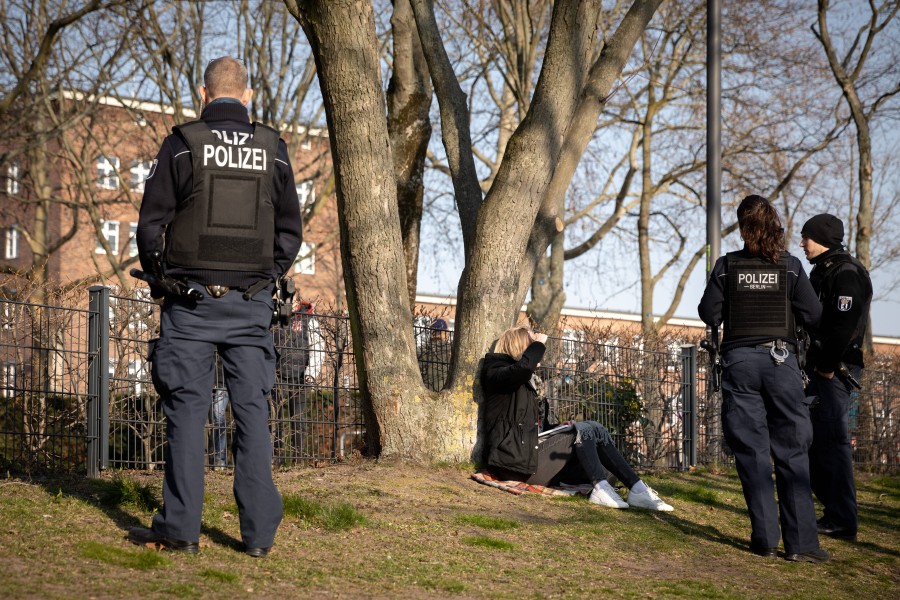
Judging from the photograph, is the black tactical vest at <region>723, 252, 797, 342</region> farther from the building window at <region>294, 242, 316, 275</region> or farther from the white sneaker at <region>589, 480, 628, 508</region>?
the building window at <region>294, 242, 316, 275</region>

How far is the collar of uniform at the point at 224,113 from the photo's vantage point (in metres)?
4.93

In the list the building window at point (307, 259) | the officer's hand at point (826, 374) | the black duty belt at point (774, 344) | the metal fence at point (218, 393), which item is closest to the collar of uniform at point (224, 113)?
the metal fence at point (218, 393)

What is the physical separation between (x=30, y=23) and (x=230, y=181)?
16.6 meters

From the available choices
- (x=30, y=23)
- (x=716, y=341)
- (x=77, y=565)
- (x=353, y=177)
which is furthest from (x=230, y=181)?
(x=30, y=23)

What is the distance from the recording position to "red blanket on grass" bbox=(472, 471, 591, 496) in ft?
24.7

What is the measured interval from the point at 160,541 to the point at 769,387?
3727 mm

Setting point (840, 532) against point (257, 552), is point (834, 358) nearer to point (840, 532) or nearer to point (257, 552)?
point (840, 532)

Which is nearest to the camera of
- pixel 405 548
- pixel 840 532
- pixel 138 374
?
pixel 405 548

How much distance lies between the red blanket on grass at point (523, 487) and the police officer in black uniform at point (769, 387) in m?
1.74

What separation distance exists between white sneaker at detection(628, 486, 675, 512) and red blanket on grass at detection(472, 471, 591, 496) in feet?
1.12

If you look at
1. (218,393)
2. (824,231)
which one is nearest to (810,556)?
(824,231)

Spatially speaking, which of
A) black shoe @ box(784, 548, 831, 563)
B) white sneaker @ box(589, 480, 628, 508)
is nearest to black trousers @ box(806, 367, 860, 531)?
black shoe @ box(784, 548, 831, 563)

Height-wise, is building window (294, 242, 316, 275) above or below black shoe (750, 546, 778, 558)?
above

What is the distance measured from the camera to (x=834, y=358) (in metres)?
7.17
